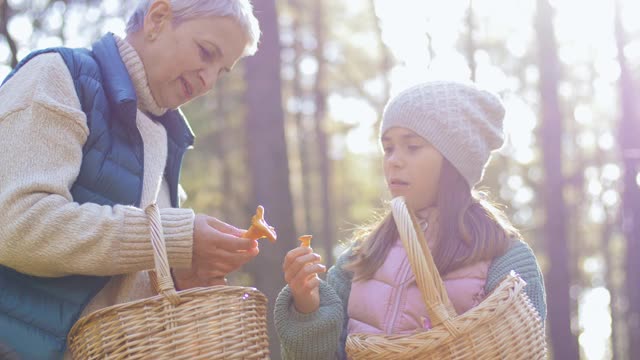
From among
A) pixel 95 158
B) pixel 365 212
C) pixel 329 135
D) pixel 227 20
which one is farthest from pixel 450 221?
pixel 365 212

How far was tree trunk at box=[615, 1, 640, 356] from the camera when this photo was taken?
9.66 m

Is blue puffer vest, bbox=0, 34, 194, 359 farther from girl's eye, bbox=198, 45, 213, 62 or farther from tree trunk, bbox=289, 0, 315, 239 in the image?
tree trunk, bbox=289, 0, 315, 239

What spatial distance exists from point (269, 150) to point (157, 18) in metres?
3.42

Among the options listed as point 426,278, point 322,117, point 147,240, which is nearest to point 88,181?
point 147,240

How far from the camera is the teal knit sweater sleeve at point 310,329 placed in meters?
2.93

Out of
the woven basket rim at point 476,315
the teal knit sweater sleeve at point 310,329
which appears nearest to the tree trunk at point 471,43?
the teal knit sweater sleeve at point 310,329

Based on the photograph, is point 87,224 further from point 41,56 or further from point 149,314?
point 41,56

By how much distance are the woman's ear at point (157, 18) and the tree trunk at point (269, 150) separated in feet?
11.1

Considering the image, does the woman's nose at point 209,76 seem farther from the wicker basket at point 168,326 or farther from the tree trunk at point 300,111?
the tree trunk at point 300,111

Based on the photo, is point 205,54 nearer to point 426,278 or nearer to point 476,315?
point 426,278

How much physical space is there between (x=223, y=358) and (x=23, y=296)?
62 centimetres

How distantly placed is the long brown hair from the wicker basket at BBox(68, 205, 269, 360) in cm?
98

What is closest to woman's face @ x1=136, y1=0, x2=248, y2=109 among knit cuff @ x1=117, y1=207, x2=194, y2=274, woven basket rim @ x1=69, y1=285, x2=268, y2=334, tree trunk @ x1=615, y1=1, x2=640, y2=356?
knit cuff @ x1=117, y1=207, x2=194, y2=274

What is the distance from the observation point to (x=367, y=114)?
A: 15.8 m
